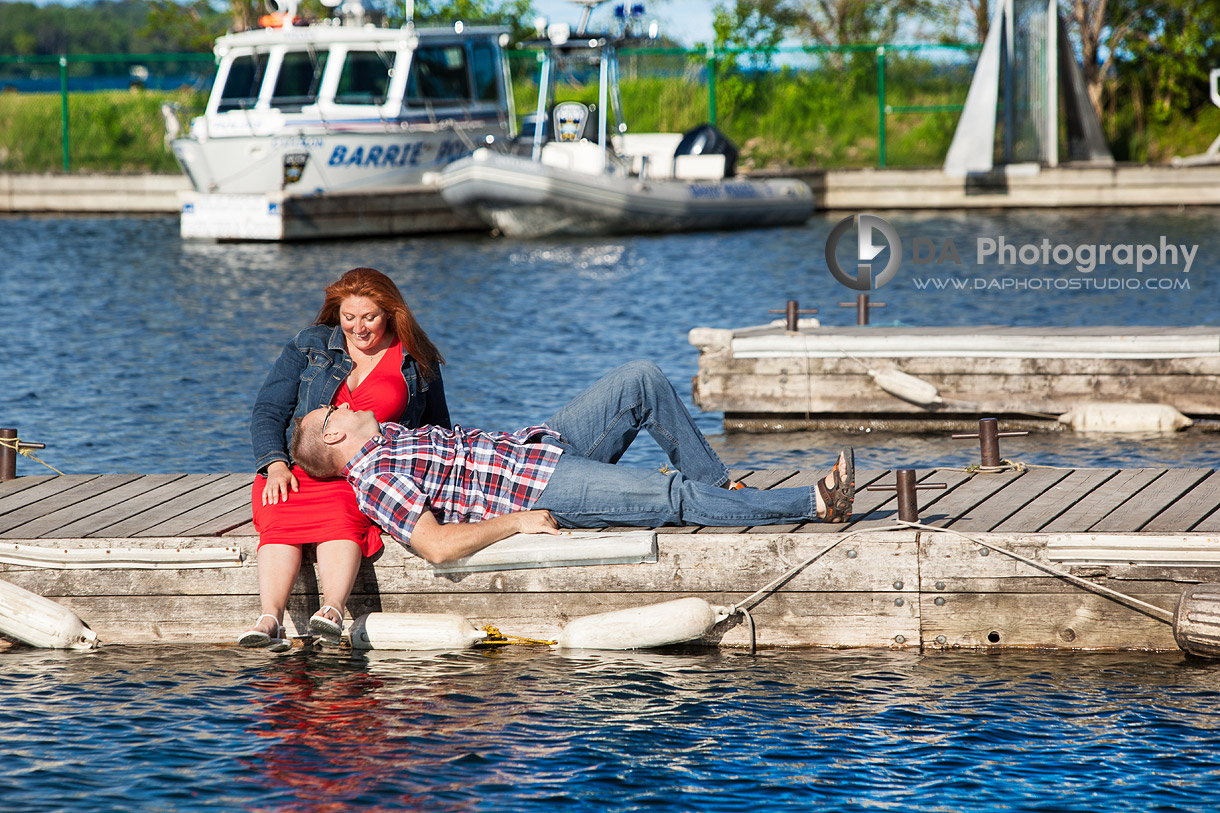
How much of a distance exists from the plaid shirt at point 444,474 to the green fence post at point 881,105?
25.6m

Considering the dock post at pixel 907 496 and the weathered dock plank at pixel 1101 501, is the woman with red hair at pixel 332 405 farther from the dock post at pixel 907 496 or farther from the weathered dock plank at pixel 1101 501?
the weathered dock plank at pixel 1101 501

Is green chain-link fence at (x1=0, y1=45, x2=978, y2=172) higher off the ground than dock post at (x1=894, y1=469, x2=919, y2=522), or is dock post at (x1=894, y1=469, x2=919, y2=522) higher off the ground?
green chain-link fence at (x1=0, y1=45, x2=978, y2=172)

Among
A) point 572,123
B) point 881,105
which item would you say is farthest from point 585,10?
point 881,105

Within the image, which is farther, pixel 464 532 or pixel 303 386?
pixel 303 386

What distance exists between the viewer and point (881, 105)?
2953 centimetres

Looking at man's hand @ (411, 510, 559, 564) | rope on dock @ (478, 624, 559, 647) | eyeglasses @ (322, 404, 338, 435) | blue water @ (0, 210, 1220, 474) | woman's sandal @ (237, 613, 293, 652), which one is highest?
blue water @ (0, 210, 1220, 474)

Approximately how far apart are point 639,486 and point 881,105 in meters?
25.6

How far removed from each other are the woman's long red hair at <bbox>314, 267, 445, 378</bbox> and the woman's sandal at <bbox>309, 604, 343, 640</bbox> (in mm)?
994

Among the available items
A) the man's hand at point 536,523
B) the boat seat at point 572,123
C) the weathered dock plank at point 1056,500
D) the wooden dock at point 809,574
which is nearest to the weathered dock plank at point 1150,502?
the wooden dock at point 809,574

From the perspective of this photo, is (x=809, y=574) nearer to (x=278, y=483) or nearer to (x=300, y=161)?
(x=278, y=483)

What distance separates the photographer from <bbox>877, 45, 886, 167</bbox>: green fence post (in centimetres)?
2955

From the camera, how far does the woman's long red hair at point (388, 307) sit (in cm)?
540

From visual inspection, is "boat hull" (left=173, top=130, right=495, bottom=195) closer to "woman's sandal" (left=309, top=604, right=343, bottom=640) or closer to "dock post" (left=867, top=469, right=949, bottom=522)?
"woman's sandal" (left=309, top=604, right=343, bottom=640)

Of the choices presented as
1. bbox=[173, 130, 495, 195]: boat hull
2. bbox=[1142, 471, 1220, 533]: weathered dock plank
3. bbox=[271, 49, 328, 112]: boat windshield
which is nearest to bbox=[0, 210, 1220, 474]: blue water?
bbox=[173, 130, 495, 195]: boat hull
